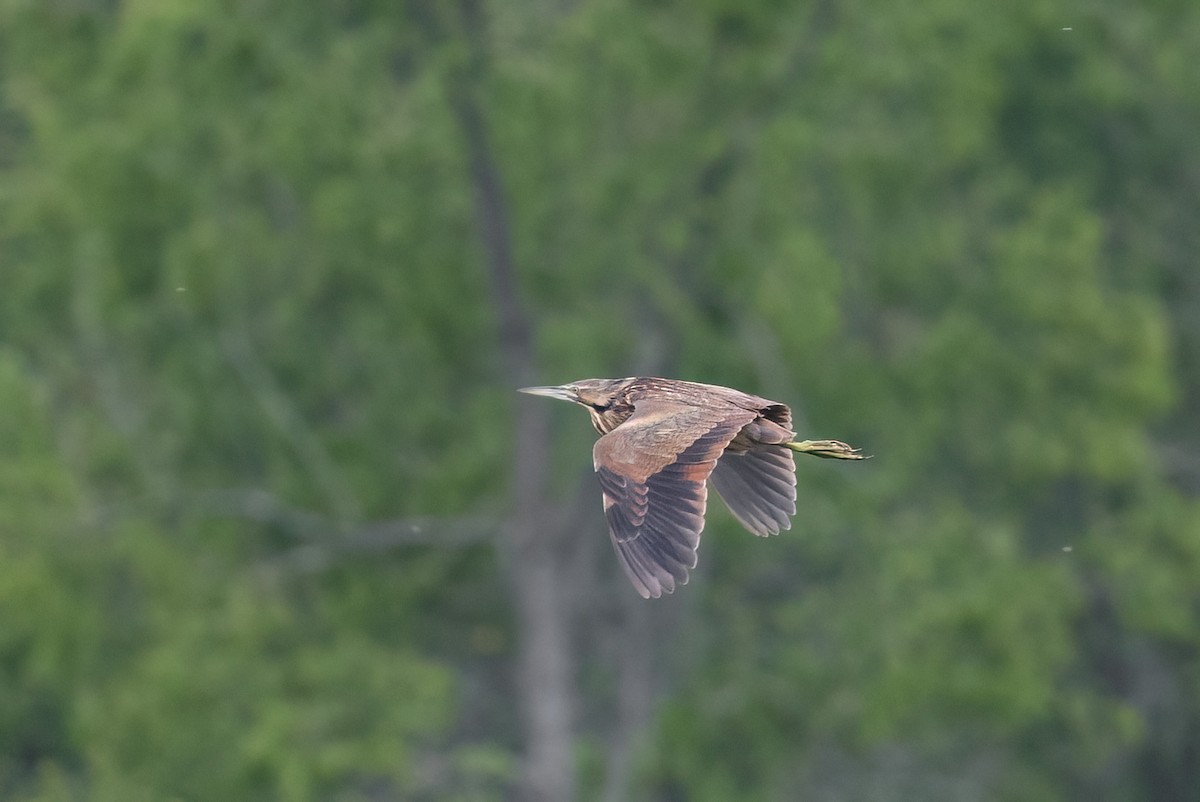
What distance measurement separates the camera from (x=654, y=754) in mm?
17625

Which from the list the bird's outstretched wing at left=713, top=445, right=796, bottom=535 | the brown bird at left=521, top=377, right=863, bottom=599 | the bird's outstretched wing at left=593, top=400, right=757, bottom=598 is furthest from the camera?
the bird's outstretched wing at left=713, top=445, right=796, bottom=535

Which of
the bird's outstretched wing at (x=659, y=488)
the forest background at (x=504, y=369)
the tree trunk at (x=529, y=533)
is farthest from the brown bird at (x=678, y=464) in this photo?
the forest background at (x=504, y=369)

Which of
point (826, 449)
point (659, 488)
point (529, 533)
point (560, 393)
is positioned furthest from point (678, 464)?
point (529, 533)

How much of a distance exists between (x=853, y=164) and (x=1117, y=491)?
440 centimetres

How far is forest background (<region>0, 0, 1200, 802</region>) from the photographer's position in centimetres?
1605

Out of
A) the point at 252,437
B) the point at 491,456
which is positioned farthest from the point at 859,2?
the point at 252,437

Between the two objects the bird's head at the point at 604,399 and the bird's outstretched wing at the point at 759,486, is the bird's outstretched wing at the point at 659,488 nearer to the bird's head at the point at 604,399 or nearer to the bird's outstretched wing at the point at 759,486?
the bird's outstretched wing at the point at 759,486

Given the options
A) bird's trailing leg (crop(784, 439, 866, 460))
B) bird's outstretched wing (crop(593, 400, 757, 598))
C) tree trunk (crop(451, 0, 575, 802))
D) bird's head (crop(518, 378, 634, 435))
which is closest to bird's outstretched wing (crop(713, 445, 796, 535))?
bird's trailing leg (crop(784, 439, 866, 460))

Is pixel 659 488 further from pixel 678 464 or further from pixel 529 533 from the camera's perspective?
pixel 529 533

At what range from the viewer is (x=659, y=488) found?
27.5 feet

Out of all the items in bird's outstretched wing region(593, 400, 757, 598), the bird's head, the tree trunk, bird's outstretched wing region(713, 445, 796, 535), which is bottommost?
the tree trunk

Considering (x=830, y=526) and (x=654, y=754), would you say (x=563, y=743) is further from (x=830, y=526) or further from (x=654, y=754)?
(x=830, y=526)

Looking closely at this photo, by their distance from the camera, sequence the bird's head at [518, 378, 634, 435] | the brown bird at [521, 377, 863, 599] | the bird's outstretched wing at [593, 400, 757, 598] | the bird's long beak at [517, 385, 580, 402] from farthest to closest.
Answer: the bird's long beak at [517, 385, 580, 402]
the bird's head at [518, 378, 634, 435]
the brown bird at [521, 377, 863, 599]
the bird's outstretched wing at [593, 400, 757, 598]

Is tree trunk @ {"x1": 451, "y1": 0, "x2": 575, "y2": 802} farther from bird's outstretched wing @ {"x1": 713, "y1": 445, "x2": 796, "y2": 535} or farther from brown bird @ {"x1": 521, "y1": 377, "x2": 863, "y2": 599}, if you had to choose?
bird's outstretched wing @ {"x1": 713, "y1": 445, "x2": 796, "y2": 535}
